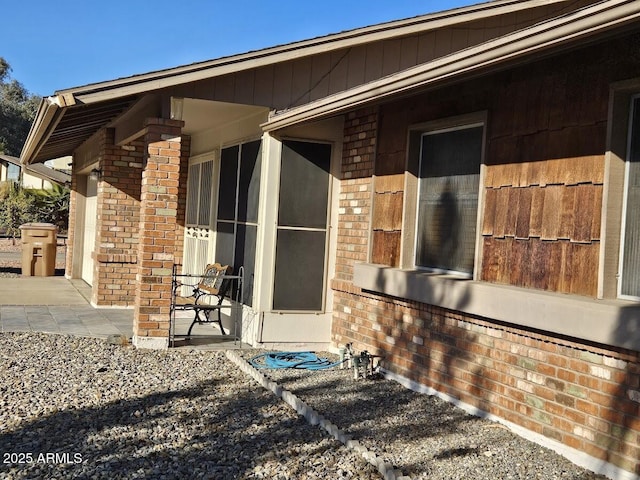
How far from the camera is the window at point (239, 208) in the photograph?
9.35m

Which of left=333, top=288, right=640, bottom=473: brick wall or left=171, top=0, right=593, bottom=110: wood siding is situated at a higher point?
left=171, top=0, right=593, bottom=110: wood siding

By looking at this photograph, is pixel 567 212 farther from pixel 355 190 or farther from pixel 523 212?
pixel 355 190

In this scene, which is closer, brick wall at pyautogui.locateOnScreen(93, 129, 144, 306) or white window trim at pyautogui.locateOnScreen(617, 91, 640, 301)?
white window trim at pyautogui.locateOnScreen(617, 91, 640, 301)

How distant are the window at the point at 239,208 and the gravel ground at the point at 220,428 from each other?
1990 millimetres

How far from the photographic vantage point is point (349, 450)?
5188 mm

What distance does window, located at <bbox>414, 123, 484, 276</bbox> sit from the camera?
6664 millimetres

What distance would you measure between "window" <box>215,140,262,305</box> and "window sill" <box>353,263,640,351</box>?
2.32 meters

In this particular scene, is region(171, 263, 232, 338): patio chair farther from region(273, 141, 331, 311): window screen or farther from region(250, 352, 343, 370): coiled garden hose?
region(250, 352, 343, 370): coiled garden hose

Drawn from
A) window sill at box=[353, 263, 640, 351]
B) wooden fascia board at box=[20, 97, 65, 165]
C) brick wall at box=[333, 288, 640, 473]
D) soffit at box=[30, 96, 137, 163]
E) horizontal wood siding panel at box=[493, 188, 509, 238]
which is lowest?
brick wall at box=[333, 288, 640, 473]

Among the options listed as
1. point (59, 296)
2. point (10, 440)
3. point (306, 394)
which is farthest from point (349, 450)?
point (59, 296)

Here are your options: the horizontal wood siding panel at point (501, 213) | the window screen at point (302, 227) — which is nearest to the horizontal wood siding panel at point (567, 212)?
the horizontal wood siding panel at point (501, 213)

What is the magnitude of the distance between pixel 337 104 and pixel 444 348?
253 centimetres

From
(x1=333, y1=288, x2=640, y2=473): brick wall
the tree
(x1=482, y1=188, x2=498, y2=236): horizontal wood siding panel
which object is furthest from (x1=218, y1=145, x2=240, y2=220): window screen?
the tree

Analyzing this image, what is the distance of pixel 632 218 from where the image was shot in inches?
197
